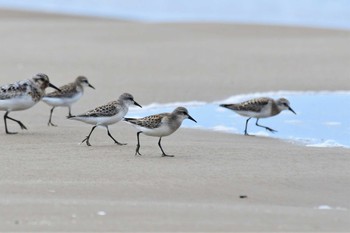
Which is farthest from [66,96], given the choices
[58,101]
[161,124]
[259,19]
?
[259,19]

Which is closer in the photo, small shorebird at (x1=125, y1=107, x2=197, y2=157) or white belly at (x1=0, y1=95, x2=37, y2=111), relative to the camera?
small shorebird at (x1=125, y1=107, x2=197, y2=157)

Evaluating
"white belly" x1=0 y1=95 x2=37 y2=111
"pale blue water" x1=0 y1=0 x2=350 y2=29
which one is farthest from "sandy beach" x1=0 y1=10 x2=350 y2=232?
"pale blue water" x1=0 y1=0 x2=350 y2=29

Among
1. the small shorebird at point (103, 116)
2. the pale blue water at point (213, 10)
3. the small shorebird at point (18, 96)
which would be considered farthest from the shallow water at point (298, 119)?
the pale blue water at point (213, 10)

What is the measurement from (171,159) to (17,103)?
7.99ft

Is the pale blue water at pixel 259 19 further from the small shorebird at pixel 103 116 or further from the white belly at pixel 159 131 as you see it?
the white belly at pixel 159 131

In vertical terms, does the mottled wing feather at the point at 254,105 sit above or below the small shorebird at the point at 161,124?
above

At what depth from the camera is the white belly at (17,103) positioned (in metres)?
10.4

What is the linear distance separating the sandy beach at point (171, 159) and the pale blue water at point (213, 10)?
4.77m

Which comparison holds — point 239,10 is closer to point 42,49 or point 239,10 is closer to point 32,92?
point 42,49

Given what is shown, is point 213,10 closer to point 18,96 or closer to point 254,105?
point 254,105

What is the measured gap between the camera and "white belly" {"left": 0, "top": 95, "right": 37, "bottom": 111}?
10.4m

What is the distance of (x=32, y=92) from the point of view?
10.5 metres

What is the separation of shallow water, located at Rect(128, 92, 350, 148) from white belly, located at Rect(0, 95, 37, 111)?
1868mm

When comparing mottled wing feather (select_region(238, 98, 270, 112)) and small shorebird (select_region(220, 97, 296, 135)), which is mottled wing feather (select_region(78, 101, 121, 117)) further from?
mottled wing feather (select_region(238, 98, 270, 112))
